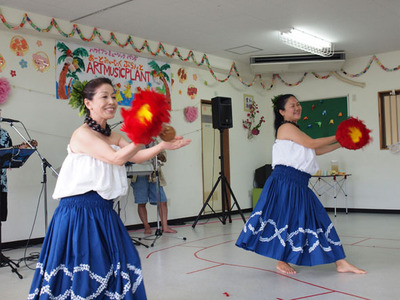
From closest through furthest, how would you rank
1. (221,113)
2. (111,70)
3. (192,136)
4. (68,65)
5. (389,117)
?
(68,65), (111,70), (221,113), (192,136), (389,117)

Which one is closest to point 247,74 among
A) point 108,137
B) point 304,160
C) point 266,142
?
point 266,142

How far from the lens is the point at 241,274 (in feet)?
12.7

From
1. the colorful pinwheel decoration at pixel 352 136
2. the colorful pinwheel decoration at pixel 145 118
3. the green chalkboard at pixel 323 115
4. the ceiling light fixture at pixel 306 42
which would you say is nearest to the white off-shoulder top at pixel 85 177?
the colorful pinwheel decoration at pixel 145 118

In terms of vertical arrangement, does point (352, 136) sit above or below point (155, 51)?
below

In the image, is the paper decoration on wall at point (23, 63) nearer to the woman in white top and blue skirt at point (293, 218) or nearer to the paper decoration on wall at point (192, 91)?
the paper decoration on wall at point (192, 91)

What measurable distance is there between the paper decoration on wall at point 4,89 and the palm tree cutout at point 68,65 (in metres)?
0.75

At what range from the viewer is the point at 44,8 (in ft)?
18.1

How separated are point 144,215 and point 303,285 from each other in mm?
3391

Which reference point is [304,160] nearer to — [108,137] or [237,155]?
[108,137]

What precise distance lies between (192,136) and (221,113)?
3.32ft

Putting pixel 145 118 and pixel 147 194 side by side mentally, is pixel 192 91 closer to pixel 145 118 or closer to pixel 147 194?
pixel 147 194

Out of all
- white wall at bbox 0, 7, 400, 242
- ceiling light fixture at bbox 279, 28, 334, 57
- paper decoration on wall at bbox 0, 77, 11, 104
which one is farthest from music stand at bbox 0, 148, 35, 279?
ceiling light fixture at bbox 279, 28, 334, 57

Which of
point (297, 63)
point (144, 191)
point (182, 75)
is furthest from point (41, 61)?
point (297, 63)

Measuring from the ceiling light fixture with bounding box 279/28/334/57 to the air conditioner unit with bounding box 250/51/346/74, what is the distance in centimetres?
21
